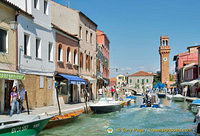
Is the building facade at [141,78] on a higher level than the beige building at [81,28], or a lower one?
lower

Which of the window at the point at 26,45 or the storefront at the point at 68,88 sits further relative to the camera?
the storefront at the point at 68,88

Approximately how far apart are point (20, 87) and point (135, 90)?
63.2 metres

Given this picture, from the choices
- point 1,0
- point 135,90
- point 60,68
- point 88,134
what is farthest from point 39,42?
point 135,90

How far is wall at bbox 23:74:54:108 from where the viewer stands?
56.8ft

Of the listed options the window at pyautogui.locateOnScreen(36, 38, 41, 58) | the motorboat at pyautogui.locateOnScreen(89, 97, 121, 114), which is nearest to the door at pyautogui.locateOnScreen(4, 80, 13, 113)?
the window at pyautogui.locateOnScreen(36, 38, 41, 58)

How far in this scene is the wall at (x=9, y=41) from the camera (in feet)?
47.8

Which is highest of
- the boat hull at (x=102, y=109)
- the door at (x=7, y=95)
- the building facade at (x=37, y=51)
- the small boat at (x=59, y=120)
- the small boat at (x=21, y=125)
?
the building facade at (x=37, y=51)

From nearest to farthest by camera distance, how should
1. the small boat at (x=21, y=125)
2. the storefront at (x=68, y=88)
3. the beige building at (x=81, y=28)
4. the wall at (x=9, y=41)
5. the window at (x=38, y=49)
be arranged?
the small boat at (x=21, y=125) → the wall at (x=9, y=41) → the window at (x=38, y=49) → the storefront at (x=68, y=88) → the beige building at (x=81, y=28)

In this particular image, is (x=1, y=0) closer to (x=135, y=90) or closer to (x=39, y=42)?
(x=39, y=42)

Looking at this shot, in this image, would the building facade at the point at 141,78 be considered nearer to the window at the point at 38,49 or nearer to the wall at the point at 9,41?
the window at the point at 38,49

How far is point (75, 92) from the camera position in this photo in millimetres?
25516

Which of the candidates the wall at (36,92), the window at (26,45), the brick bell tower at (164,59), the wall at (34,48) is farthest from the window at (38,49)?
the brick bell tower at (164,59)

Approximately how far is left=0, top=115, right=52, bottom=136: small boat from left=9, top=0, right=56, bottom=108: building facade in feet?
21.0

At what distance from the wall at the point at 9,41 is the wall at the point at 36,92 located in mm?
1988
